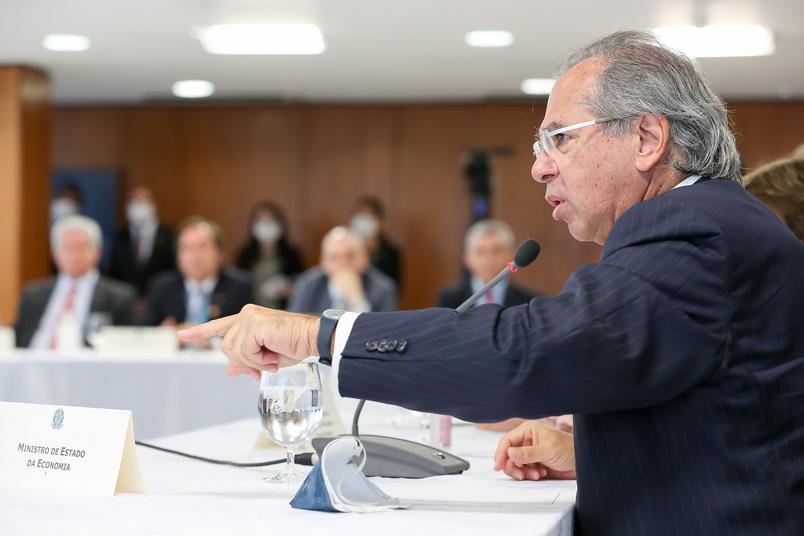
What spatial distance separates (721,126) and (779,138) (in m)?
8.73

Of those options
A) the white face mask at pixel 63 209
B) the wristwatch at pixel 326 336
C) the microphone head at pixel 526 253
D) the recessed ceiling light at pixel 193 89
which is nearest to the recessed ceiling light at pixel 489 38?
the recessed ceiling light at pixel 193 89

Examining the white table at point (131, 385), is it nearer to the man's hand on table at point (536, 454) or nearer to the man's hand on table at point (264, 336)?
the man's hand on table at point (536, 454)

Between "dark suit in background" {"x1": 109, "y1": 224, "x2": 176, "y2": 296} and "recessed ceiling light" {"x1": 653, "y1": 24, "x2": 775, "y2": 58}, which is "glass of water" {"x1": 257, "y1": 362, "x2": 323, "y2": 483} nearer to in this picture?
"recessed ceiling light" {"x1": 653, "y1": 24, "x2": 775, "y2": 58}

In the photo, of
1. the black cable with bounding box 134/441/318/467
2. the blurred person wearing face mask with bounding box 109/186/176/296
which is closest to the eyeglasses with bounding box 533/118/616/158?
the black cable with bounding box 134/441/318/467

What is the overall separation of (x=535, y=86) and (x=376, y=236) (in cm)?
188

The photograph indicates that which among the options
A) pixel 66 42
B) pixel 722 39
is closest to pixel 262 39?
pixel 66 42

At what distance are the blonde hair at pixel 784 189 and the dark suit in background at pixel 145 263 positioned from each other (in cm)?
773

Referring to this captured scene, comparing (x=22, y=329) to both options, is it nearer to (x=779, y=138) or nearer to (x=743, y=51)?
(x=743, y=51)

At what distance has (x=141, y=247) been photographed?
31.9 feet

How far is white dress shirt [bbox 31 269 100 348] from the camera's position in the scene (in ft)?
18.5

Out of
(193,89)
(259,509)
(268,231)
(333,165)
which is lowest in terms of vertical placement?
(259,509)

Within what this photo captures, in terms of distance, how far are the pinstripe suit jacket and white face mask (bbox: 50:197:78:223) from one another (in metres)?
9.04

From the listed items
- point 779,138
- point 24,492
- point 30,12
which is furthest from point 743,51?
point 24,492

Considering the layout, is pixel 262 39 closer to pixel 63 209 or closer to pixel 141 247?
pixel 141 247
